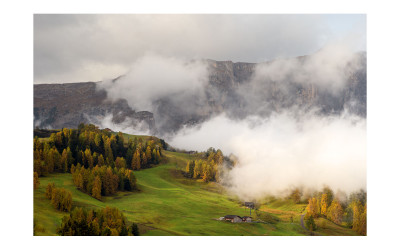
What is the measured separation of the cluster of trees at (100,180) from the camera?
105ft

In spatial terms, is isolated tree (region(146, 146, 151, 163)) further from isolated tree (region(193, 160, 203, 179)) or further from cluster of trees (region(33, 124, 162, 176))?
isolated tree (region(193, 160, 203, 179))

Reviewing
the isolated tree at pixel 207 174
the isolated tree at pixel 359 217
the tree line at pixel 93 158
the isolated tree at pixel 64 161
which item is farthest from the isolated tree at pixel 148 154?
the isolated tree at pixel 359 217

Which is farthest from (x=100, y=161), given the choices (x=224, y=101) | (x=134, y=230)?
(x=224, y=101)

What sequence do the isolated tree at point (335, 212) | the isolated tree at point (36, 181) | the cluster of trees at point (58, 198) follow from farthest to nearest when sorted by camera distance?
the isolated tree at point (335, 212), the cluster of trees at point (58, 198), the isolated tree at point (36, 181)

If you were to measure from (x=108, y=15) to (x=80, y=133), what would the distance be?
774 inches

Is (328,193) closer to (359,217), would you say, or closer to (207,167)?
(359,217)

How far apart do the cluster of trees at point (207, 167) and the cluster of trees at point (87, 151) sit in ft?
18.3

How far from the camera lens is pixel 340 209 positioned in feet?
95.0

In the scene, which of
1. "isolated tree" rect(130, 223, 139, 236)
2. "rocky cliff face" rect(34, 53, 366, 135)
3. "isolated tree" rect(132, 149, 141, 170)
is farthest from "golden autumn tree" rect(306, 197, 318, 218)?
"rocky cliff face" rect(34, 53, 366, 135)

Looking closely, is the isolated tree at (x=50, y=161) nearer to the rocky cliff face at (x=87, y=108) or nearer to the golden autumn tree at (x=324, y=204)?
the rocky cliff face at (x=87, y=108)

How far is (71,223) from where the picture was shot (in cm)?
2448

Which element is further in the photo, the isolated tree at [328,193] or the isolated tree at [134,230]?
the isolated tree at [328,193]

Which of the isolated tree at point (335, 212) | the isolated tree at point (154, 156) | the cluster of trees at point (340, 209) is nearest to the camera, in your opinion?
the cluster of trees at point (340, 209)

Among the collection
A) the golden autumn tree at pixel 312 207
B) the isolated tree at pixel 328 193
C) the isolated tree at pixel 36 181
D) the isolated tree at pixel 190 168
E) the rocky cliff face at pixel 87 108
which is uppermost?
the rocky cliff face at pixel 87 108
